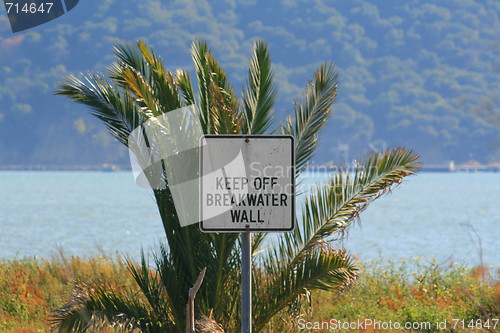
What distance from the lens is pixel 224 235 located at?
316 inches

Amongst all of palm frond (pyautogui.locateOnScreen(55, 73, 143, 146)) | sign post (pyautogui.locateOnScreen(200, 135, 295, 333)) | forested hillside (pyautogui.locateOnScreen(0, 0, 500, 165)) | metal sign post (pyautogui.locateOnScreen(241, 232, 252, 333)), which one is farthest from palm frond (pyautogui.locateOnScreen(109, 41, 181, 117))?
forested hillside (pyautogui.locateOnScreen(0, 0, 500, 165))

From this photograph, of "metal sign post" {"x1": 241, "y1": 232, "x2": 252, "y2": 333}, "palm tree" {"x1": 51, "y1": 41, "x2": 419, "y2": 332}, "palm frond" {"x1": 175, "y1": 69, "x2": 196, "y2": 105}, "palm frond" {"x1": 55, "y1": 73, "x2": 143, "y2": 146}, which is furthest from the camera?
"palm frond" {"x1": 175, "y1": 69, "x2": 196, "y2": 105}

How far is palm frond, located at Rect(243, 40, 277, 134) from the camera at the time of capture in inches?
345

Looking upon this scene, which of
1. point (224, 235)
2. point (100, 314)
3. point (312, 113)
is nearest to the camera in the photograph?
point (100, 314)

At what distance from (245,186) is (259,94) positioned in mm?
4254

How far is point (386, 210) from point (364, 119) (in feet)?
82.6

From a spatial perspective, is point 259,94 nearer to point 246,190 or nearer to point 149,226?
point 246,190

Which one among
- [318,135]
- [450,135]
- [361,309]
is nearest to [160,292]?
[318,135]

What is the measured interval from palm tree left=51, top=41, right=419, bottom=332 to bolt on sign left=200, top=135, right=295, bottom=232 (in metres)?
3.12

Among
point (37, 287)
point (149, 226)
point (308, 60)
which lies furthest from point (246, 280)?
point (308, 60)

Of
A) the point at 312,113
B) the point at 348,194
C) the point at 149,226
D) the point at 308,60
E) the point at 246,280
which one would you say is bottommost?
the point at 149,226

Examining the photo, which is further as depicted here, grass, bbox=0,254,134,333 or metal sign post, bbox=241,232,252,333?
grass, bbox=0,254,134,333

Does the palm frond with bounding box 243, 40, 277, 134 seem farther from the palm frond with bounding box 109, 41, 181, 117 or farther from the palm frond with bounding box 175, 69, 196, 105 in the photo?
the palm frond with bounding box 109, 41, 181, 117

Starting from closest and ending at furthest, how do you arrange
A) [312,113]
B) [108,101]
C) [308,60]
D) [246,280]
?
[246,280], [108,101], [312,113], [308,60]
